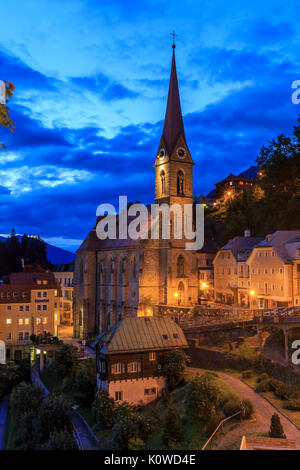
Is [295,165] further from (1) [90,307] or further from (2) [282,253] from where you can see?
(1) [90,307]

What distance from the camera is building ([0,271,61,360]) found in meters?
63.2

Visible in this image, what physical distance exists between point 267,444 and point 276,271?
3177 cm

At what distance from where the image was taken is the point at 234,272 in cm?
6284

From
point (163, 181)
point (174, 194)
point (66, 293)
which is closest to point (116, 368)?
point (174, 194)

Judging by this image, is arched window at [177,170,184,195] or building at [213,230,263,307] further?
arched window at [177,170,184,195]

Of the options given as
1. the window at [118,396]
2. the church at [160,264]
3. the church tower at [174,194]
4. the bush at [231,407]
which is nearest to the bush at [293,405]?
the bush at [231,407]

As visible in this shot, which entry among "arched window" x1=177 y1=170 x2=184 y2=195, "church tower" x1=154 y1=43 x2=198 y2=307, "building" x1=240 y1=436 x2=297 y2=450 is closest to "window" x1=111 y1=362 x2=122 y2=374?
"building" x1=240 y1=436 x2=297 y2=450

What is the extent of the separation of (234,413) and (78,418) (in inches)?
598

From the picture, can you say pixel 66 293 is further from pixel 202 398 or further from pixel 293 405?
pixel 293 405

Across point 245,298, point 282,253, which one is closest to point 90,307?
point 245,298

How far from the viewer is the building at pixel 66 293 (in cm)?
8994

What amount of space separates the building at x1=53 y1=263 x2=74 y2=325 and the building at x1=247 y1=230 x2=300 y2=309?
44291mm

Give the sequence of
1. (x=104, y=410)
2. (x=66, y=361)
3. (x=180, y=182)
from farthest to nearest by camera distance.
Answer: (x=180, y=182), (x=66, y=361), (x=104, y=410)
